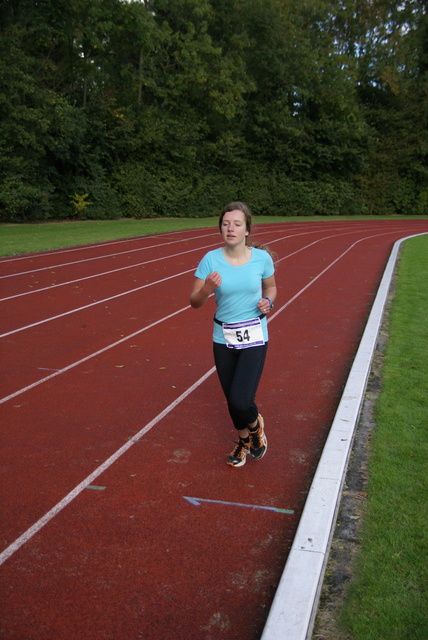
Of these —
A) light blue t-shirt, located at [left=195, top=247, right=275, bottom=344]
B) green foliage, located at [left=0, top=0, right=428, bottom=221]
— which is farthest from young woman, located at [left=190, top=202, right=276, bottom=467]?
green foliage, located at [left=0, top=0, right=428, bottom=221]

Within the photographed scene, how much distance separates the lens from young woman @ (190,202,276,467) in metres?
4.50

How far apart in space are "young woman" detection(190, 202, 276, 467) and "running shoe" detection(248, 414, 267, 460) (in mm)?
196

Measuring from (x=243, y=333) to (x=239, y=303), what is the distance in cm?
22

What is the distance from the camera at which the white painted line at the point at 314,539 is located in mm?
3049

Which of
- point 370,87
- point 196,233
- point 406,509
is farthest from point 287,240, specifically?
point 370,87

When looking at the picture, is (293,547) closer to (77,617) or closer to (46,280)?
(77,617)

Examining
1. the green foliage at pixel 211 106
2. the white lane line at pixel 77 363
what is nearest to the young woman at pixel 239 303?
the white lane line at pixel 77 363

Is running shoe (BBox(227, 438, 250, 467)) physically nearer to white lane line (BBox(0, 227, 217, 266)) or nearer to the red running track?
the red running track

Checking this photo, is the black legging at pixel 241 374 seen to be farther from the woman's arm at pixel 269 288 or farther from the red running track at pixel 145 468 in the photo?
the red running track at pixel 145 468

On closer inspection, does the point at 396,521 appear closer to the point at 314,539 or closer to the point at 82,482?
the point at 314,539

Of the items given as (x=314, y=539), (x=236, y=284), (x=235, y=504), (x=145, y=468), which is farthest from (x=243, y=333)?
(x=314, y=539)

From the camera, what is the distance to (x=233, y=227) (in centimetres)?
446

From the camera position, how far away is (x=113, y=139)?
3522cm

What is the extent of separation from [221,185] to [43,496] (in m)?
37.4
